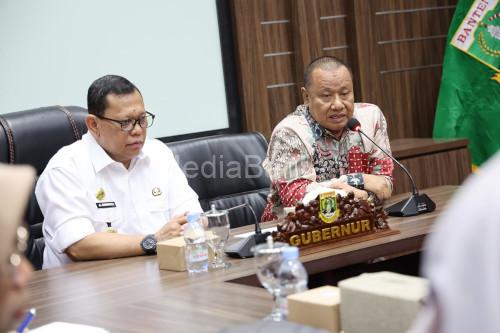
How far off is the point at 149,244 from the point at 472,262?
2.24m

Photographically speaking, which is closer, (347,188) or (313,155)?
(347,188)

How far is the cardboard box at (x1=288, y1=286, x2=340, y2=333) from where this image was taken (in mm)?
1595

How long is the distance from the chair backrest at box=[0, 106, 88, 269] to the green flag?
9.53 ft

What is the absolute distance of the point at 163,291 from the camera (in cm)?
218

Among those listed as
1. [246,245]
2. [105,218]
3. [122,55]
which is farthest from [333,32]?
[246,245]

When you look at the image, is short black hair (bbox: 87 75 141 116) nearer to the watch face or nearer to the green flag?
the watch face

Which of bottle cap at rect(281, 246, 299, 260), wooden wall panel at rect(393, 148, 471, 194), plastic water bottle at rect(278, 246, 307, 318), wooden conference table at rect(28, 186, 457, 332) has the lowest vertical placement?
wooden wall panel at rect(393, 148, 471, 194)

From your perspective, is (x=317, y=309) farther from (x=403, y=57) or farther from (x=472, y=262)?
(x=403, y=57)

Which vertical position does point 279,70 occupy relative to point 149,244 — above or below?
above

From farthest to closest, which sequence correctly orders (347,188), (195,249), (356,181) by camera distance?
(356,181) → (347,188) → (195,249)

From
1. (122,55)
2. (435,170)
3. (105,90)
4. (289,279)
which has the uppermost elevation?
(122,55)

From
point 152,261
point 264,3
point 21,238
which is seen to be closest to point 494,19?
point 264,3

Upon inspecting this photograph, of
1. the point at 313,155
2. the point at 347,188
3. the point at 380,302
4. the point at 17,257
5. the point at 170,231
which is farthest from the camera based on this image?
the point at 313,155

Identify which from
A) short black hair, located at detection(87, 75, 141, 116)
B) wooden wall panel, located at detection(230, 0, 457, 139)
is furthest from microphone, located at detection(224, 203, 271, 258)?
wooden wall panel, located at detection(230, 0, 457, 139)
